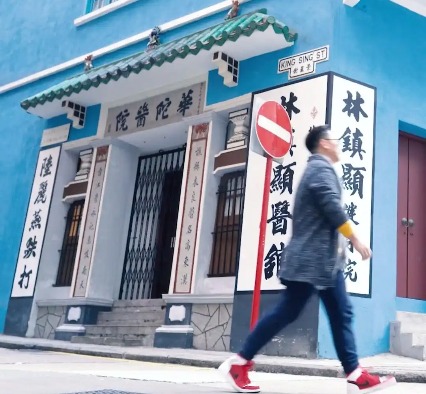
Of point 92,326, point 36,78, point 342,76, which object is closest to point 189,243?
point 92,326

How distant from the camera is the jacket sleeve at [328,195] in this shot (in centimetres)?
385

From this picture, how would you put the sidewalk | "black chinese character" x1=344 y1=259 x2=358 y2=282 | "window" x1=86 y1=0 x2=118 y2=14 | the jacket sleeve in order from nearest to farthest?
the jacket sleeve, the sidewalk, "black chinese character" x1=344 y1=259 x2=358 y2=282, "window" x1=86 y1=0 x2=118 y2=14

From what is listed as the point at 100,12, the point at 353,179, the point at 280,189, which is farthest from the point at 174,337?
the point at 100,12

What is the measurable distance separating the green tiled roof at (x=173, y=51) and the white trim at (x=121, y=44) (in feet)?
1.97

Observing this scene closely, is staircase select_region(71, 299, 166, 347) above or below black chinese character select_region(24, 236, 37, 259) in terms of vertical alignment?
below

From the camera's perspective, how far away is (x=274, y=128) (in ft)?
19.6

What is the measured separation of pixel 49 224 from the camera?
1111 centimetres

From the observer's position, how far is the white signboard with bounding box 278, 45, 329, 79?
798 cm

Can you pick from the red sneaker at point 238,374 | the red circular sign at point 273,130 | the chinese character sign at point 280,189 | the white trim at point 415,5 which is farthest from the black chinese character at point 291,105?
the red sneaker at point 238,374

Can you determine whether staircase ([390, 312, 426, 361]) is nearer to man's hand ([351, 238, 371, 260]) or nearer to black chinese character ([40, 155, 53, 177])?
man's hand ([351, 238, 371, 260])

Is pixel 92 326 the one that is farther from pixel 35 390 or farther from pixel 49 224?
pixel 35 390

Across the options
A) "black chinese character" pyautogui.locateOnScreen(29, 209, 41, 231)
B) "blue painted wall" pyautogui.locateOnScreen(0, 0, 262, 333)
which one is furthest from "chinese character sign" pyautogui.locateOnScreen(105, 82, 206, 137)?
"black chinese character" pyautogui.locateOnScreen(29, 209, 41, 231)

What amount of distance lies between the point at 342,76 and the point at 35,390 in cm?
559

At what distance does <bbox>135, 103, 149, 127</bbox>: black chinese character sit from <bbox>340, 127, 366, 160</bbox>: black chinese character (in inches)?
144
